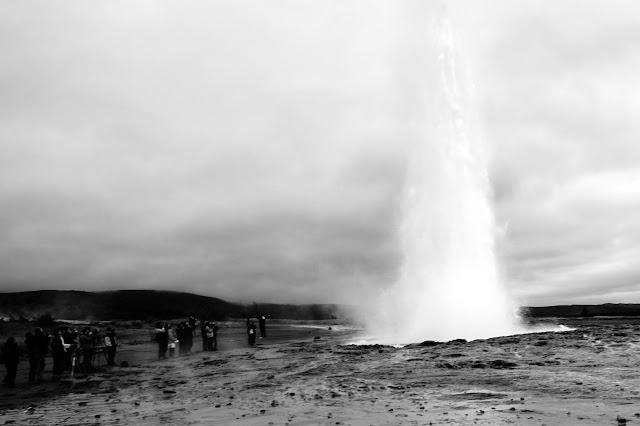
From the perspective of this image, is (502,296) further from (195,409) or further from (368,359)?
(195,409)

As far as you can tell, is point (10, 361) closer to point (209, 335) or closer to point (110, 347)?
point (110, 347)

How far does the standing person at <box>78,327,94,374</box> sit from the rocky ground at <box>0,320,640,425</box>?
4.88 feet

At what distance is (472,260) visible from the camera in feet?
131

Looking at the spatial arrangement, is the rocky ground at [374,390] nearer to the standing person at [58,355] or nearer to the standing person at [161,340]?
the standing person at [58,355]

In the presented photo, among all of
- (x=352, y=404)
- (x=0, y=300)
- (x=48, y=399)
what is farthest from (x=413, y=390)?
(x=0, y=300)

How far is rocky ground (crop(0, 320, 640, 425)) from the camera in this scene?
41.2 feet

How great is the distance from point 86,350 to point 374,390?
17.4 meters

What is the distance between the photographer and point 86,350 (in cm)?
2733

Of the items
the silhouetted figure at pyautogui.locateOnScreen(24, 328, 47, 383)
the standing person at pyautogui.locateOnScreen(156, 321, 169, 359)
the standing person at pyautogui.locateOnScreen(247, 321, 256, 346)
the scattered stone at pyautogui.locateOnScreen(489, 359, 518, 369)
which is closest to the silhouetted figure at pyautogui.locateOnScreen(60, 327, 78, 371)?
the silhouetted figure at pyautogui.locateOnScreen(24, 328, 47, 383)

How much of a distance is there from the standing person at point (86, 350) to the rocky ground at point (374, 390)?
1.49 metres

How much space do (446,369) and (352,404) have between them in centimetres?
724

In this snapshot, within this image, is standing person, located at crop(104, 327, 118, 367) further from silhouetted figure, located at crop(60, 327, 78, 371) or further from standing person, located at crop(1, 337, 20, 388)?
standing person, located at crop(1, 337, 20, 388)

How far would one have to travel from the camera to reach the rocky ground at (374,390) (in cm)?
1257

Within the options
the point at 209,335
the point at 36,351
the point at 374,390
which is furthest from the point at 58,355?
the point at 374,390
